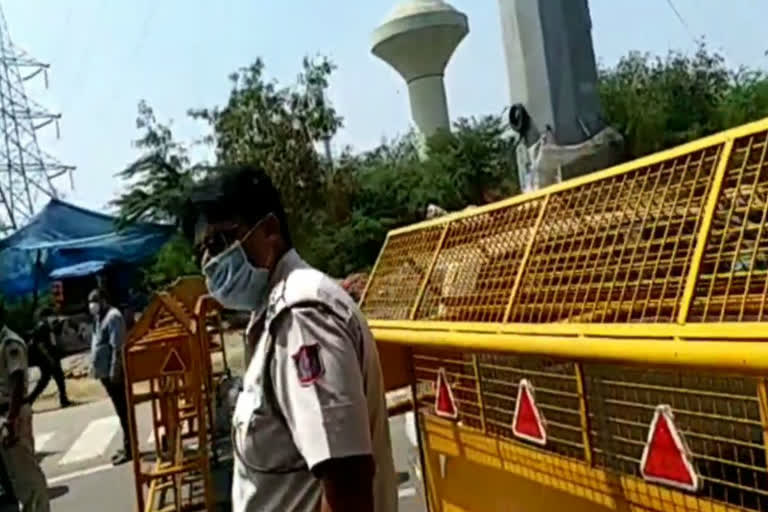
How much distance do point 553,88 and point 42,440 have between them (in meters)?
9.31

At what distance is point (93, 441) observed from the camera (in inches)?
449

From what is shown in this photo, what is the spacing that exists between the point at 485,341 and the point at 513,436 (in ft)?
1.62

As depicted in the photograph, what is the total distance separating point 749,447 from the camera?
85.4 inches

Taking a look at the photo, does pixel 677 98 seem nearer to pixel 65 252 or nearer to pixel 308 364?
pixel 65 252

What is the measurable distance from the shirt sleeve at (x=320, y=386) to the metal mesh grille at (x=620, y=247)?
0.76m

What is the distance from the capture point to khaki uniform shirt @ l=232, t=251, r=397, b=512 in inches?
74.2

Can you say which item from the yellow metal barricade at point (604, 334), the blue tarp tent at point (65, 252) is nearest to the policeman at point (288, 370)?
the yellow metal barricade at point (604, 334)

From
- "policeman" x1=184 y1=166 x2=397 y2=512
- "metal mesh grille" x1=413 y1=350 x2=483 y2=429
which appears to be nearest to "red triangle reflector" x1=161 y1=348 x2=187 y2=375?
"metal mesh grille" x1=413 y1=350 x2=483 y2=429

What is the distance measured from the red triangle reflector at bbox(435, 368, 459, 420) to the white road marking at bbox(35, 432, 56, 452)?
9.11 metres

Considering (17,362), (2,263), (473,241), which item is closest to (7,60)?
(2,263)

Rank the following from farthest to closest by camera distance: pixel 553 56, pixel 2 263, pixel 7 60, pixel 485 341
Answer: pixel 7 60 < pixel 2 263 < pixel 553 56 < pixel 485 341

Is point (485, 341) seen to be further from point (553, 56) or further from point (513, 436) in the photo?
point (553, 56)

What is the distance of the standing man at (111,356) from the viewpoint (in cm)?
968

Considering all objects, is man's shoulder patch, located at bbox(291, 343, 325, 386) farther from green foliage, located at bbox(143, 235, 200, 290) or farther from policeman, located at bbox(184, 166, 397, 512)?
green foliage, located at bbox(143, 235, 200, 290)
